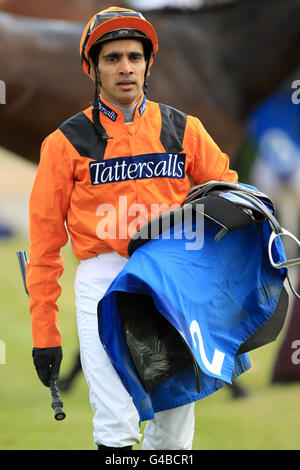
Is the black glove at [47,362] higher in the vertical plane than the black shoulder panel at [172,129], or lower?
lower

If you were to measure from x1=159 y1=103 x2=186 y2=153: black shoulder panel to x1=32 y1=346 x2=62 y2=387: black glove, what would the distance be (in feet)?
2.18

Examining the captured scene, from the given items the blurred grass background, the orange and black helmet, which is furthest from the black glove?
the blurred grass background

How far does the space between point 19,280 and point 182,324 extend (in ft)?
17.9

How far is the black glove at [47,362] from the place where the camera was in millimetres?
2104

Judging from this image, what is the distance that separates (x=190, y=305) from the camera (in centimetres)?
196

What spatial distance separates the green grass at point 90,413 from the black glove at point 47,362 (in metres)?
1.04

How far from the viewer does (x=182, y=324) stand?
1881 mm

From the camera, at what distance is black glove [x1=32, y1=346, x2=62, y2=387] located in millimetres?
2104

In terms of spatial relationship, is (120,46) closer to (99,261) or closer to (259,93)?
(99,261)

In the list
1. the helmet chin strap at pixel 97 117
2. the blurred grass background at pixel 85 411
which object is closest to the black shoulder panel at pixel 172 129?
the helmet chin strap at pixel 97 117

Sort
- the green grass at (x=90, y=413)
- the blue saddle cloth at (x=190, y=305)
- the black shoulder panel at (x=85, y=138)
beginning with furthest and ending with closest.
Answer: the green grass at (x=90, y=413)
the black shoulder panel at (x=85, y=138)
the blue saddle cloth at (x=190, y=305)

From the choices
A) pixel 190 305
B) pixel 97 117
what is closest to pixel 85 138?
pixel 97 117

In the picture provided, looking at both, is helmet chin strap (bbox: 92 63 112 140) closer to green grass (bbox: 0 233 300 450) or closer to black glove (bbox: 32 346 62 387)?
black glove (bbox: 32 346 62 387)

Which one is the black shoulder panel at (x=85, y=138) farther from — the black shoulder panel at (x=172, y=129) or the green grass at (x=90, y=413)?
the green grass at (x=90, y=413)
